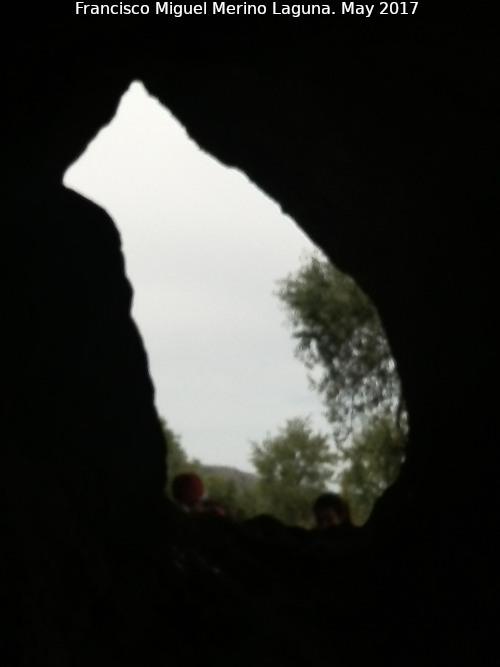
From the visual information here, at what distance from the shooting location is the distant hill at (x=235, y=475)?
1270 inches

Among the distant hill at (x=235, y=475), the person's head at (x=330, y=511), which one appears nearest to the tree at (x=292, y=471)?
the distant hill at (x=235, y=475)

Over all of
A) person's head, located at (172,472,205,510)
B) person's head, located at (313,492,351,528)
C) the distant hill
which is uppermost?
the distant hill

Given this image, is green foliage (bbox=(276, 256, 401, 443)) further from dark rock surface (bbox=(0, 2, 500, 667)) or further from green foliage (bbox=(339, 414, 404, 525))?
dark rock surface (bbox=(0, 2, 500, 667))

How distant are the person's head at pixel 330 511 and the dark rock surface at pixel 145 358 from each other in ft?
2.14

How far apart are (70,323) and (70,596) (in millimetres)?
1668

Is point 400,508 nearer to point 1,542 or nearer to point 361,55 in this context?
point 361,55

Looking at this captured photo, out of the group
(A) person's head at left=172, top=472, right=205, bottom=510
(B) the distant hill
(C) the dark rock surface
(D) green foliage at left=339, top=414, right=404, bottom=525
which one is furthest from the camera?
(B) the distant hill

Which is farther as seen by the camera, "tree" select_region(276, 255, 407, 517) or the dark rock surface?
"tree" select_region(276, 255, 407, 517)

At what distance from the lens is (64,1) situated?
593 cm

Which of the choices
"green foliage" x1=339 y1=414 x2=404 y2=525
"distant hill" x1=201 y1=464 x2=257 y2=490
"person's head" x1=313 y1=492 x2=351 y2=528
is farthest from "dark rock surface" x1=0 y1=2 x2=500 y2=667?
"distant hill" x1=201 y1=464 x2=257 y2=490

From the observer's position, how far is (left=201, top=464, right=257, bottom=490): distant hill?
3225 cm

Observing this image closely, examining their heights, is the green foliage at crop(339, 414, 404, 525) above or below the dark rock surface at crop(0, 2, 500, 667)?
above

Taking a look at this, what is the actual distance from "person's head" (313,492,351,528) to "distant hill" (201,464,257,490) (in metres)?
22.3

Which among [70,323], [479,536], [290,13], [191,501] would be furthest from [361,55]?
[191,501]
